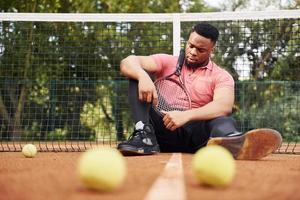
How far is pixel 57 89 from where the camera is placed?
14336 mm

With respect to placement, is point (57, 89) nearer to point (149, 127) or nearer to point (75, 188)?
point (149, 127)

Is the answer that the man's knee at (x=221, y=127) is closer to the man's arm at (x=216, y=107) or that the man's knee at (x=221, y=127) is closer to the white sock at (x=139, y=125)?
the man's arm at (x=216, y=107)

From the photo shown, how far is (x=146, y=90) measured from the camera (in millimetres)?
5016

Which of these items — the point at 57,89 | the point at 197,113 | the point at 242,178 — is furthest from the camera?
the point at 57,89

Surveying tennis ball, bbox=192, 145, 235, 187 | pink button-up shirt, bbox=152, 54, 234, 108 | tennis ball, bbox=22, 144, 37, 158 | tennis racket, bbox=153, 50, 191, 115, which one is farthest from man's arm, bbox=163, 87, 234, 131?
tennis ball, bbox=192, 145, 235, 187

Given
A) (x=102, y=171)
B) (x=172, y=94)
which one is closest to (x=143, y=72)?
(x=172, y=94)

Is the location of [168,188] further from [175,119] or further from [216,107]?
[216,107]

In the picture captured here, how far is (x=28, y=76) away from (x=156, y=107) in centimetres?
1306

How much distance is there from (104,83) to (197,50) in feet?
33.5

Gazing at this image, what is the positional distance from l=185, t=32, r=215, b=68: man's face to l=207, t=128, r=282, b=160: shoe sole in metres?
1.09

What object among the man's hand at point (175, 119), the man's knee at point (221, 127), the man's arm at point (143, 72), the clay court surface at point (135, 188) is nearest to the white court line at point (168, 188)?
the clay court surface at point (135, 188)

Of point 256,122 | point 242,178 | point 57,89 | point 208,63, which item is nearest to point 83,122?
point 57,89

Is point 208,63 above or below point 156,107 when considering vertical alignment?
above

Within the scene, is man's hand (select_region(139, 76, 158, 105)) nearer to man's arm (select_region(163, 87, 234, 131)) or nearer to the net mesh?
man's arm (select_region(163, 87, 234, 131))
